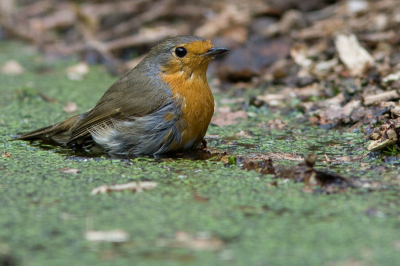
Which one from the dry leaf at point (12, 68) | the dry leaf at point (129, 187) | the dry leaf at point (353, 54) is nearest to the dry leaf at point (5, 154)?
the dry leaf at point (129, 187)

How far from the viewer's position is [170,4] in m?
8.94

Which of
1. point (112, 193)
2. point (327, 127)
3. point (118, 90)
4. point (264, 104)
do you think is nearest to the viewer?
point (112, 193)

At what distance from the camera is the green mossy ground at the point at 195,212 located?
97.4 inches

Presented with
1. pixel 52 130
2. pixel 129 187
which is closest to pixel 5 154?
pixel 52 130

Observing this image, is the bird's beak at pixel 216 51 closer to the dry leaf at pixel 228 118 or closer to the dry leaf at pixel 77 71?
the dry leaf at pixel 228 118

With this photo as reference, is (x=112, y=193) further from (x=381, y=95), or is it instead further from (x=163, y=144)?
(x=381, y=95)

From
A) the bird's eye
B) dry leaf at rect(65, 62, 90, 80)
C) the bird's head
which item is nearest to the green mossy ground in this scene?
the bird's head

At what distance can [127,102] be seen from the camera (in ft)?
14.6

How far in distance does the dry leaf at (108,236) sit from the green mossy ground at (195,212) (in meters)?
0.04

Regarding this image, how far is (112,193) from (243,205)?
79 cm

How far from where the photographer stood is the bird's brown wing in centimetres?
434

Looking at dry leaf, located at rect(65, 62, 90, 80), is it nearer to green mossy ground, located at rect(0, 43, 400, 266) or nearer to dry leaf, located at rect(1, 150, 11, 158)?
green mossy ground, located at rect(0, 43, 400, 266)

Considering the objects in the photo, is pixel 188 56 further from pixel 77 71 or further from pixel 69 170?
pixel 77 71

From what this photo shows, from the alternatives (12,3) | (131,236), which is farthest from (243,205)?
(12,3)
